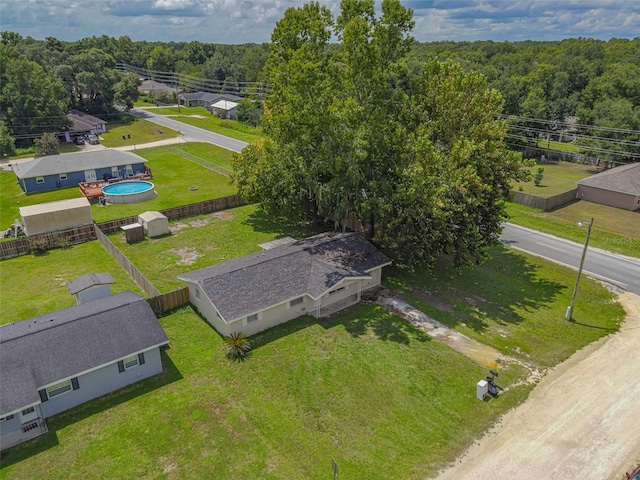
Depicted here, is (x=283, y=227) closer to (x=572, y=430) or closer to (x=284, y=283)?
(x=284, y=283)

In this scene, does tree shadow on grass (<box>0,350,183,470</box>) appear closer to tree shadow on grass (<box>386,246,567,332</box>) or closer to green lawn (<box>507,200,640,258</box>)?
tree shadow on grass (<box>386,246,567,332</box>)

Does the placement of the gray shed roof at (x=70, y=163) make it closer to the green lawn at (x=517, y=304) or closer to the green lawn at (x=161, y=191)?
the green lawn at (x=161, y=191)

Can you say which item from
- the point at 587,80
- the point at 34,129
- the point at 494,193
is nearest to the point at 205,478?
the point at 494,193

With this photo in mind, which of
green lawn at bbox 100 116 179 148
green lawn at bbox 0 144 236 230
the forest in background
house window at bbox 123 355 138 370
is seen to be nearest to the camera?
house window at bbox 123 355 138 370

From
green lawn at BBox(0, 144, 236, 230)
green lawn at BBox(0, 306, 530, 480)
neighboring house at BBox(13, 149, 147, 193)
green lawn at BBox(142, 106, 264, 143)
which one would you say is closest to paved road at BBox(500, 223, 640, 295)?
green lawn at BBox(0, 306, 530, 480)

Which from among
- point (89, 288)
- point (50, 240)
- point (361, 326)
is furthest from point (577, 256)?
point (50, 240)

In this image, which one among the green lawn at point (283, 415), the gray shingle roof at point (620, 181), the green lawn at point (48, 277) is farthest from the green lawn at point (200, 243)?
the gray shingle roof at point (620, 181)

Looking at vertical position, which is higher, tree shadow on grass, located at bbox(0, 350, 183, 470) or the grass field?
the grass field

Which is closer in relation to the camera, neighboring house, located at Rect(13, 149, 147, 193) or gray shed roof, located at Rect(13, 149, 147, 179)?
neighboring house, located at Rect(13, 149, 147, 193)
